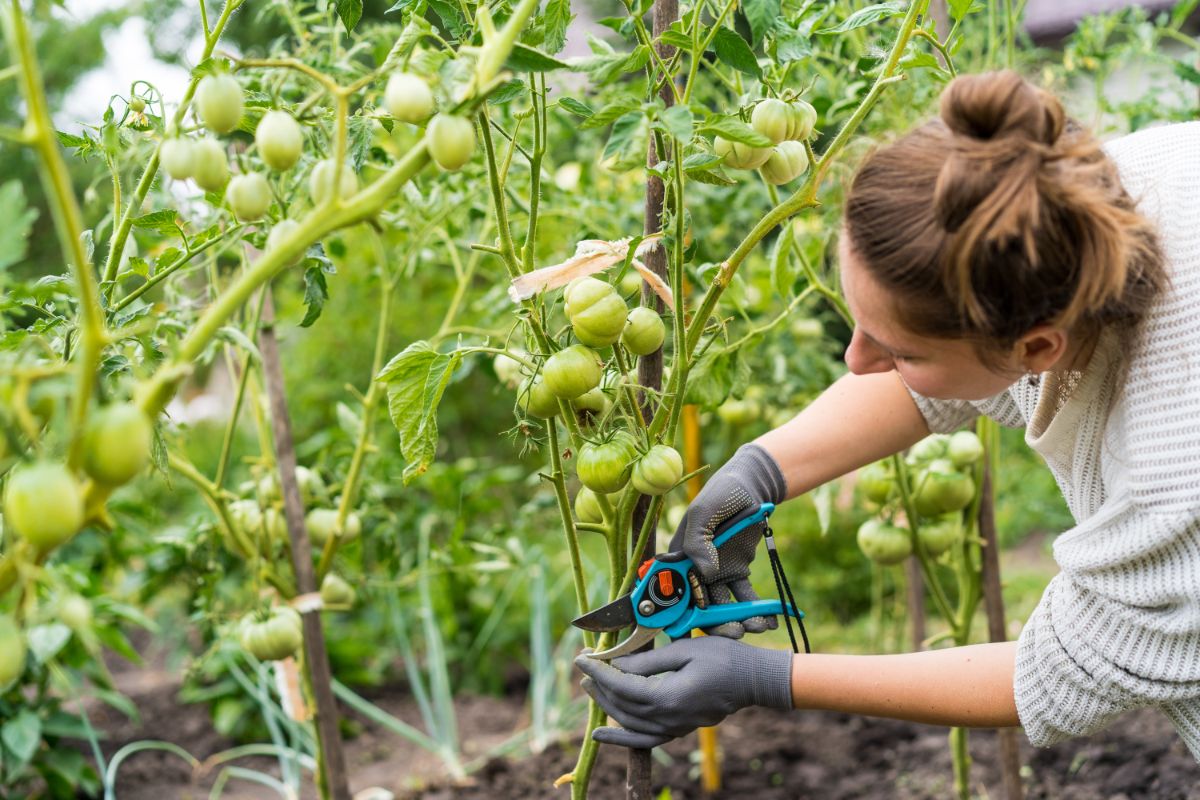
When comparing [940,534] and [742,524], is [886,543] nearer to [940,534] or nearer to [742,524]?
[940,534]

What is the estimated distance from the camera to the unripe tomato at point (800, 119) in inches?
42.8

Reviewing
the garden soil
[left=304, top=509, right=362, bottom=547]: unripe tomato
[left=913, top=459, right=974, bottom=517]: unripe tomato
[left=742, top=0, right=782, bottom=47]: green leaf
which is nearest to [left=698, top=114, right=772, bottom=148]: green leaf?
[left=742, top=0, right=782, bottom=47]: green leaf

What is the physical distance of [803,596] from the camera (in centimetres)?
309

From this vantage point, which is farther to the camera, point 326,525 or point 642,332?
point 326,525

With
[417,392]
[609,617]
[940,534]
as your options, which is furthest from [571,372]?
[940,534]

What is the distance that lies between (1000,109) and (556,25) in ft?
1.34

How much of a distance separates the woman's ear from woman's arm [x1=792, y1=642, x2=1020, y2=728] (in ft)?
1.11

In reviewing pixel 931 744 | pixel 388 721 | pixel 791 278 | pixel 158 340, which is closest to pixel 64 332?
pixel 158 340

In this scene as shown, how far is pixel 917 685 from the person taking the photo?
120 cm

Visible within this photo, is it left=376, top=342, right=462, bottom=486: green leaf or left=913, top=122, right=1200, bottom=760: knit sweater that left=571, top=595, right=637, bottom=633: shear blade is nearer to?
left=376, top=342, right=462, bottom=486: green leaf

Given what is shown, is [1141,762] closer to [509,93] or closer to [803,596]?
[803,596]

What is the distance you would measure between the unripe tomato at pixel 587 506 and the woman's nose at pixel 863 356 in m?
0.31

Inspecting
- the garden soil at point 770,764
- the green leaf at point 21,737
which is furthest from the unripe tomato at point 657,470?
the green leaf at point 21,737

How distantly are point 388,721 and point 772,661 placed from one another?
1.20m
